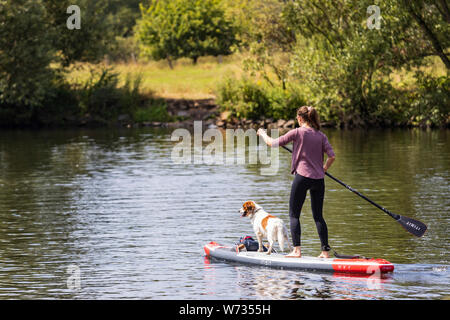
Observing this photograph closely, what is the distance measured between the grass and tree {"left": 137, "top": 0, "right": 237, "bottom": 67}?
2112mm

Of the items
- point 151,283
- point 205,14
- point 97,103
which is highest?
point 205,14

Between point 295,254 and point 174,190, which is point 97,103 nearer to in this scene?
point 174,190

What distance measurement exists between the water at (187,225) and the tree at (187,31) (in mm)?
41579

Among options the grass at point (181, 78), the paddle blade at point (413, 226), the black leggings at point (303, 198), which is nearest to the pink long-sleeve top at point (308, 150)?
the black leggings at point (303, 198)

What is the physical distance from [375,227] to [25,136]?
1399 inches

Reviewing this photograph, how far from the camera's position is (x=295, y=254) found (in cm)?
1377

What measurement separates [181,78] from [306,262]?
182 feet

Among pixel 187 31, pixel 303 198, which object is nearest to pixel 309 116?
pixel 303 198

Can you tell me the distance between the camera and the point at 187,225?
18.4 meters

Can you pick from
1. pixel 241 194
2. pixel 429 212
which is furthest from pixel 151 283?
pixel 241 194

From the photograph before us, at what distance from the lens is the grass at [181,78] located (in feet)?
200

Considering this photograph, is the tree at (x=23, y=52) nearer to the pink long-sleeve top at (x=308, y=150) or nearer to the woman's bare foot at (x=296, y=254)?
the woman's bare foot at (x=296, y=254)

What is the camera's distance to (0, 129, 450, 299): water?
41.7 feet

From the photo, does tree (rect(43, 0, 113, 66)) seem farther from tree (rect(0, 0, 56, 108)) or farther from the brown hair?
the brown hair
